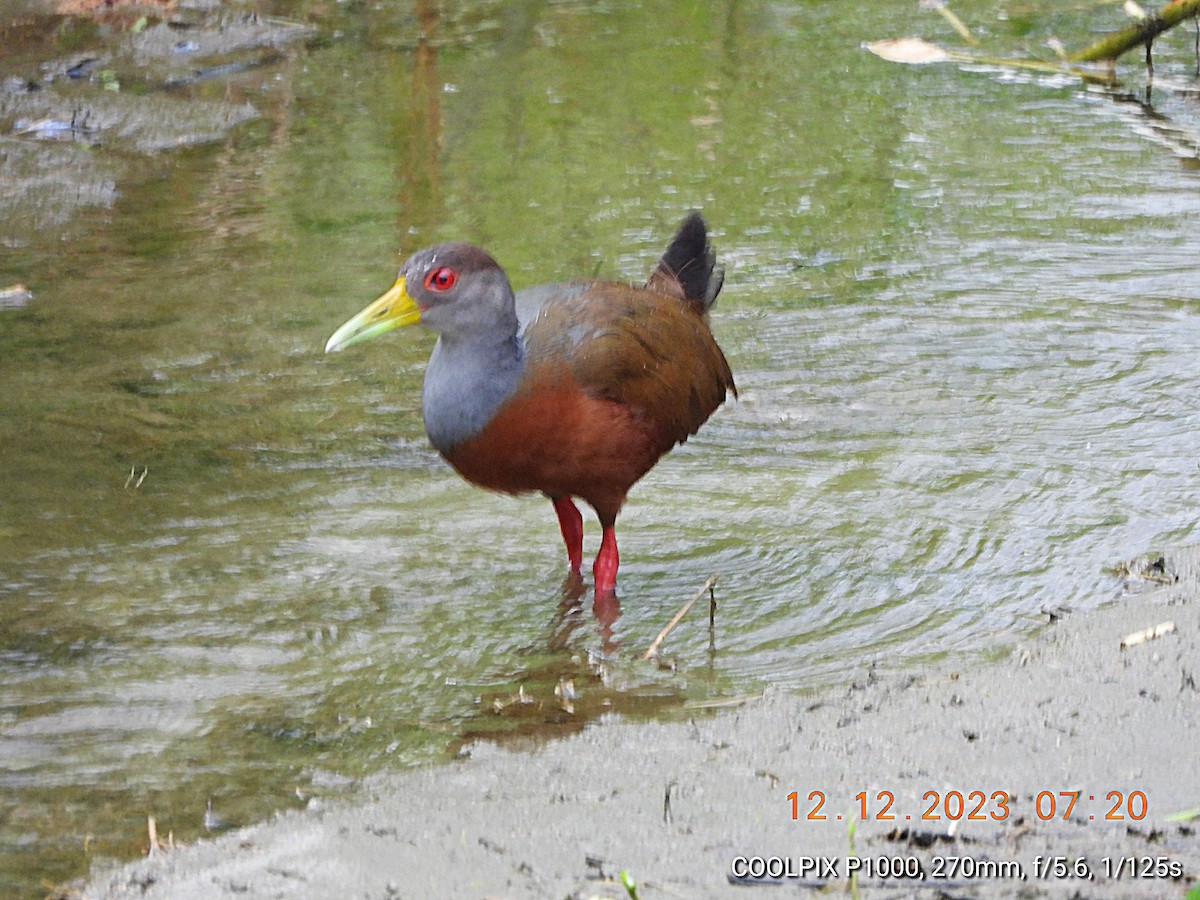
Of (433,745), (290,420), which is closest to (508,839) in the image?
(433,745)

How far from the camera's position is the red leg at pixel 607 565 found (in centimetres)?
525

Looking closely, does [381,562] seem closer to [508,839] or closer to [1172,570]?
[508,839]

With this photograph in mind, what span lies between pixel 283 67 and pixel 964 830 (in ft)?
32.6

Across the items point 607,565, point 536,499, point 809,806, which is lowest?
point 536,499

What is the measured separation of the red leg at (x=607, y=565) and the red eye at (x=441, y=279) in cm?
103

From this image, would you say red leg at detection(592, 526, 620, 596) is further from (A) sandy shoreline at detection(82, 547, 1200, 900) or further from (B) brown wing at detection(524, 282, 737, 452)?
(A) sandy shoreline at detection(82, 547, 1200, 900)

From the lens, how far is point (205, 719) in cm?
447

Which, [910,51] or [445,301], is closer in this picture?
[445,301]

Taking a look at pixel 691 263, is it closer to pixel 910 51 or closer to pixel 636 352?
pixel 636 352

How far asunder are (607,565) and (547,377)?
0.79m

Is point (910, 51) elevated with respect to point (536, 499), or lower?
elevated

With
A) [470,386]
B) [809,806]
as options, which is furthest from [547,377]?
[809,806]

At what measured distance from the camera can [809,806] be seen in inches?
136

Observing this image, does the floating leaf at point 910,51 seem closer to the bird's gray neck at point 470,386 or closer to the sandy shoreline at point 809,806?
the bird's gray neck at point 470,386
